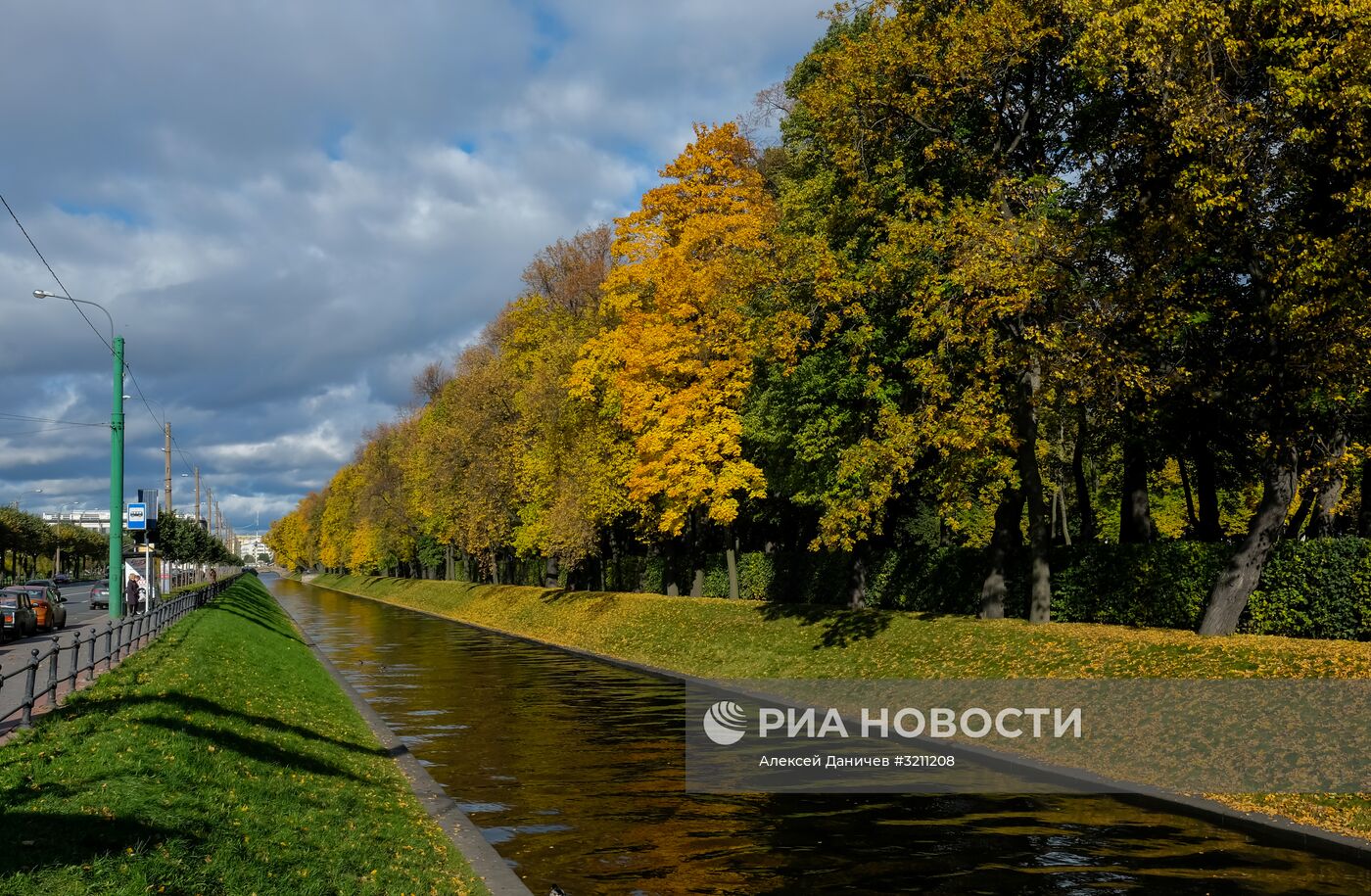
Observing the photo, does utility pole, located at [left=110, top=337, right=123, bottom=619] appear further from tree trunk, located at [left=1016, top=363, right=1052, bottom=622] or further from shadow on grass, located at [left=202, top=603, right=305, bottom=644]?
tree trunk, located at [left=1016, top=363, right=1052, bottom=622]

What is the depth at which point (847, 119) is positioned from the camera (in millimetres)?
25766

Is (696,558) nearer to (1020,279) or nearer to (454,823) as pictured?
(1020,279)

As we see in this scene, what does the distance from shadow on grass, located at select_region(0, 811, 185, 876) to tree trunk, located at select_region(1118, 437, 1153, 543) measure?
2458 cm

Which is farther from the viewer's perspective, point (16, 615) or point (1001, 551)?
point (16, 615)

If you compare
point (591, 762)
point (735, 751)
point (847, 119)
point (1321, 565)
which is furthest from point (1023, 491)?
point (591, 762)

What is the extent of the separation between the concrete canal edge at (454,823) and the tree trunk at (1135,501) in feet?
62.5

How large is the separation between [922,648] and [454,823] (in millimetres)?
14705

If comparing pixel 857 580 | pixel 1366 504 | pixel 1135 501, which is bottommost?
pixel 857 580

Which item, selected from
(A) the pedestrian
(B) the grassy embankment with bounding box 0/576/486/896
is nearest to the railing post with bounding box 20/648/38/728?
(B) the grassy embankment with bounding box 0/576/486/896

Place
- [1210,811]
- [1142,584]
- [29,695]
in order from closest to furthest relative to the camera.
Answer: [1210,811] → [29,695] → [1142,584]

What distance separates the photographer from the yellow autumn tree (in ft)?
119

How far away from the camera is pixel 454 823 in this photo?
12820 millimetres

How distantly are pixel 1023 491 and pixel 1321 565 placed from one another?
28.8 ft

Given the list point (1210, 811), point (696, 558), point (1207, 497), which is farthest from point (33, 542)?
point (1210, 811)
